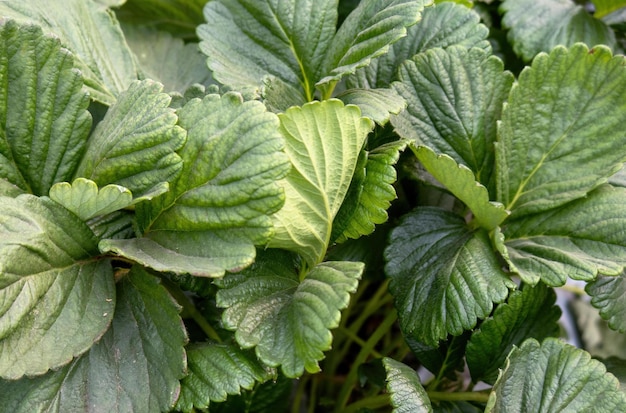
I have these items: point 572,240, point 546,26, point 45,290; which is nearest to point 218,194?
point 45,290

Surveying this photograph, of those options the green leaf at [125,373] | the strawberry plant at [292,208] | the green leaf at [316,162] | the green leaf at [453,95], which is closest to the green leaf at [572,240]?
the strawberry plant at [292,208]

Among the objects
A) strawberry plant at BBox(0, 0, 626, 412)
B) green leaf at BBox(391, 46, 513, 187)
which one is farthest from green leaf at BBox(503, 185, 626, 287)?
green leaf at BBox(391, 46, 513, 187)

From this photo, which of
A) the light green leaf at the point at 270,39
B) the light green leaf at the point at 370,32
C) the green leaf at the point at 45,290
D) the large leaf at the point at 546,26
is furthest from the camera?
the large leaf at the point at 546,26

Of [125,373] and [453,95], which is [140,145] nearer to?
[125,373]

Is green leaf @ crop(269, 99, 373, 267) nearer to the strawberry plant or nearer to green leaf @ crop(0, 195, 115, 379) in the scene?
the strawberry plant

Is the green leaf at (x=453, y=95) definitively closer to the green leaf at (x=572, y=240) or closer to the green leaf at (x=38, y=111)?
the green leaf at (x=572, y=240)

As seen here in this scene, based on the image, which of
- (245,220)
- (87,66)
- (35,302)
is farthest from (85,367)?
(87,66)
